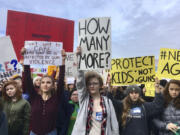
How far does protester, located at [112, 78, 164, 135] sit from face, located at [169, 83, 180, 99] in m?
0.19

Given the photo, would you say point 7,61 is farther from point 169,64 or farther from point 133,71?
point 169,64

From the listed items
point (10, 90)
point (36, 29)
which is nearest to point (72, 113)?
point (10, 90)

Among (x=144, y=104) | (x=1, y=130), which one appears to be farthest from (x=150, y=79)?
(x=1, y=130)

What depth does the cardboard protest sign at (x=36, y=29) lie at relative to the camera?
9.79 m

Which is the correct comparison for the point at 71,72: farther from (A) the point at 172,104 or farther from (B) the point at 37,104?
(A) the point at 172,104

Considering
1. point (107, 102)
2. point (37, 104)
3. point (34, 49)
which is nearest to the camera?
point (107, 102)

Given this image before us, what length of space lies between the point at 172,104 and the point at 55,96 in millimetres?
2064

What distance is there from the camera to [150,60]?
4.75 m

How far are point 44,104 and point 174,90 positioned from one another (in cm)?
228

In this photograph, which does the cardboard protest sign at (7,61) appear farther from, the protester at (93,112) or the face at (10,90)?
the protester at (93,112)

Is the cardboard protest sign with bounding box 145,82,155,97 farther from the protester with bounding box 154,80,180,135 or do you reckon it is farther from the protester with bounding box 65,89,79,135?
the protester with bounding box 65,89,79,135

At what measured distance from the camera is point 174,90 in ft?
10.5

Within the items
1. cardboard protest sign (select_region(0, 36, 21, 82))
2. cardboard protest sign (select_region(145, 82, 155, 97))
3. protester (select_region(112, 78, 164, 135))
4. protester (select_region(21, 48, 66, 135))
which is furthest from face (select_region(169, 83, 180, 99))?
cardboard protest sign (select_region(0, 36, 21, 82))

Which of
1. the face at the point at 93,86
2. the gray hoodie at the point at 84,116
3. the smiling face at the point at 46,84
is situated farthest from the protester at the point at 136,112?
the smiling face at the point at 46,84
